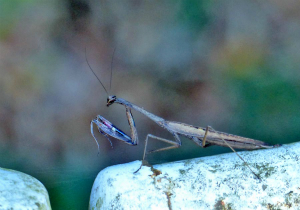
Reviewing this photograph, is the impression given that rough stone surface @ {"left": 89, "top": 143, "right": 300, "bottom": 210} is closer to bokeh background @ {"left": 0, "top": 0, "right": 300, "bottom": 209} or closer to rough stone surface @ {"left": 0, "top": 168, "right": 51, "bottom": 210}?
rough stone surface @ {"left": 0, "top": 168, "right": 51, "bottom": 210}

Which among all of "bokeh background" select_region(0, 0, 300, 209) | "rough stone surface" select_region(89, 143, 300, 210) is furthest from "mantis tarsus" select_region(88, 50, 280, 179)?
"bokeh background" select_region(0, 0, 300, 209)

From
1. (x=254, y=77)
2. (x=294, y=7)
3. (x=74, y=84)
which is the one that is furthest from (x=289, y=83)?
(x=74, y=84)

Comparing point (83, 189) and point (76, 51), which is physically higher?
point (76, 51)

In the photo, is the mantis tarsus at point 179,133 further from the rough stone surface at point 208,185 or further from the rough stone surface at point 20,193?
the rough stone surface at point 20,193

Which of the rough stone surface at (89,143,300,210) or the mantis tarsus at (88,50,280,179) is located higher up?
the mantis tarsus at (88,50,280,179)

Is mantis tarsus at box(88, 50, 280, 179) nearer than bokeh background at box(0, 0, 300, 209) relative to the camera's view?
Yes

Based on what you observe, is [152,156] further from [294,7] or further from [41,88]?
[294,7]

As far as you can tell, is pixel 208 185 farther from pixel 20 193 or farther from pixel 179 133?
pixel 20 193

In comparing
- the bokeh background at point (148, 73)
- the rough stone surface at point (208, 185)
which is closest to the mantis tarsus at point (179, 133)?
the rough stone surface at point (208, 185)
